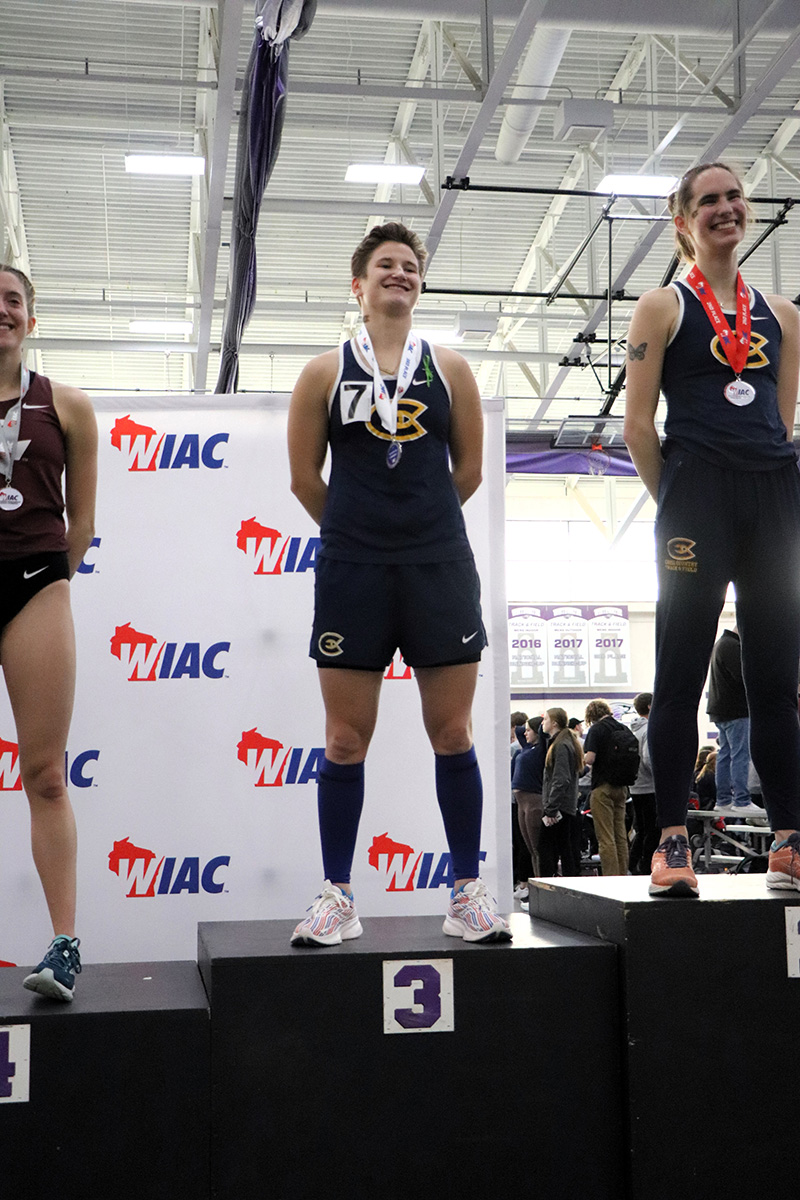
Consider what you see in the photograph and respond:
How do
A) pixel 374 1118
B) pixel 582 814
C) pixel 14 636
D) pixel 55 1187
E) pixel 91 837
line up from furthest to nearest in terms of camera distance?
pixel 582 814 → pixel 91 837 → pixel 14 636 → pixel 374 1118 → pixel 55 1187

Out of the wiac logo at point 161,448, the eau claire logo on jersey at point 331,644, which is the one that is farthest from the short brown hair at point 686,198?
the wiac logo at point 161,448

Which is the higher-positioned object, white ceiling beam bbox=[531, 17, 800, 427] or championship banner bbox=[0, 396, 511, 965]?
white ceiling beam bbox=[531, 17, 800, 427]

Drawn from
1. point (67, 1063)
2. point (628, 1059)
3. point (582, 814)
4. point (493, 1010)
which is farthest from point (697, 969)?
point (582, 814)

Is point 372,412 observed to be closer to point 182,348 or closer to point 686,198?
point 686,198

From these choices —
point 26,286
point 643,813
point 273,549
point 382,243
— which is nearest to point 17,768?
point 273,549

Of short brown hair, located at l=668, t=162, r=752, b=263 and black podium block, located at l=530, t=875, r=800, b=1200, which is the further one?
short brown hair, located at l=668, t=162, r=752, b=263

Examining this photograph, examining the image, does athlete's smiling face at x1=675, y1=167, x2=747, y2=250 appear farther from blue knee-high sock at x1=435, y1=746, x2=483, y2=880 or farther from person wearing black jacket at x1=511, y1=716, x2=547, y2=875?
person wearing black jacket at x1=511, y1=716, x2=547, y2=875

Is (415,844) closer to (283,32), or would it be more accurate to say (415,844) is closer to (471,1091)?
(471,1091)

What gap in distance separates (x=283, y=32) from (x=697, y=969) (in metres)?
3.00

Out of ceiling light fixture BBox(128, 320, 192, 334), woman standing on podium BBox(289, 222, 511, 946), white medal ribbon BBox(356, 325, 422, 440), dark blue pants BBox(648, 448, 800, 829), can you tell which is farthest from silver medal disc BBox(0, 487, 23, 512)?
ceiling light fixture BBox(128, 320, 192, 334)

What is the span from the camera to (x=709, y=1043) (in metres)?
1.97

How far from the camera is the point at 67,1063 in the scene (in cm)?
179

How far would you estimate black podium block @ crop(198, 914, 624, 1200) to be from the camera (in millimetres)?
1859

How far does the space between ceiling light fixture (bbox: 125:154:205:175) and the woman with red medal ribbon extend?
658 centimetres
